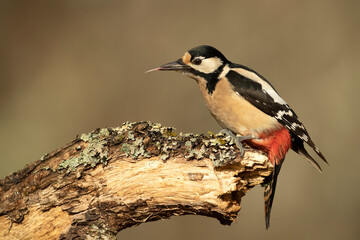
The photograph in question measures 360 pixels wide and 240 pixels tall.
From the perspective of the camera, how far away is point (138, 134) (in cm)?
244

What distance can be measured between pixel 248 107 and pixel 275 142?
0.31m

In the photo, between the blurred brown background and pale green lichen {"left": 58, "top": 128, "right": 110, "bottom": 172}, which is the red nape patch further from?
the blurred brown background

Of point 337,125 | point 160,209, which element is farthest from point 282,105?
point 337,125

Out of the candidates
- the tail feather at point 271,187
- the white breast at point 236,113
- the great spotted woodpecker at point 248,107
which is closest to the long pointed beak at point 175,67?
the great spotted woodpecker at point 248,107

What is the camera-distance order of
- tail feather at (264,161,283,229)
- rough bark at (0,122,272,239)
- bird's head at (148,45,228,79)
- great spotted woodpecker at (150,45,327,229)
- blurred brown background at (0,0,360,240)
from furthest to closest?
blurred brown background at (0,0,360,240), bird's head at (148,45,228,79), great spotted woodpecker at (150,45,327,229), tail feather at (264,161,283,229), rough bark at (0,122,272,239)

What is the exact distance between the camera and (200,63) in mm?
3170

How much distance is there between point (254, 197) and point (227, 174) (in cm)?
257

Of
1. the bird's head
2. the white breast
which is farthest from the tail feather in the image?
the bird's head

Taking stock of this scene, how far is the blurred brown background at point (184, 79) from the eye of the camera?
457 centimetres

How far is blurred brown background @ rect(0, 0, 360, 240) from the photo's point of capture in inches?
180

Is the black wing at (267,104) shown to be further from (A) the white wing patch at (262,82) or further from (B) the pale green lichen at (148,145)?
(B) the pale green lichen at (148,145)

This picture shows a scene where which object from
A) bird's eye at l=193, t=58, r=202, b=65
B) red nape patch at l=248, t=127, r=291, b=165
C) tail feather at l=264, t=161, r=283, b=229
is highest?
bird's eye at l=193, t=58, r=202, b=65

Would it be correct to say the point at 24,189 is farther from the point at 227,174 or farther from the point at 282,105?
the point at 282,105

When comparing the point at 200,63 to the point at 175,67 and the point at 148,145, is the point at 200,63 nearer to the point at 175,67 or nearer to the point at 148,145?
the point at 175,67
